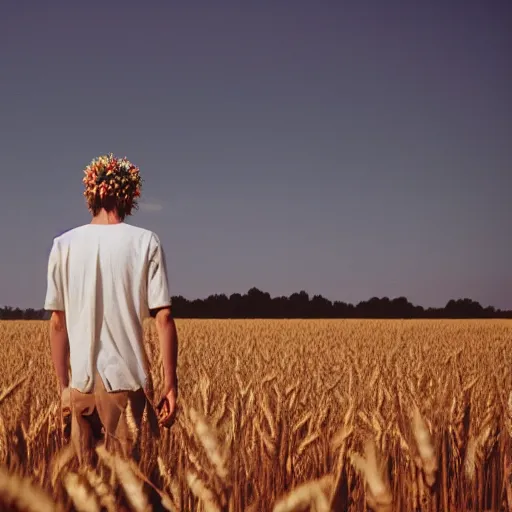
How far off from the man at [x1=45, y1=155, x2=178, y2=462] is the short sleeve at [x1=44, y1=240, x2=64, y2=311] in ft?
0.07

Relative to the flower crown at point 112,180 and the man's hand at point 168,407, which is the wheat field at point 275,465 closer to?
the man's hand at point 168,407

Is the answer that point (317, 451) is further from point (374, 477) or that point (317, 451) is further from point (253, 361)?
point (253, 361)

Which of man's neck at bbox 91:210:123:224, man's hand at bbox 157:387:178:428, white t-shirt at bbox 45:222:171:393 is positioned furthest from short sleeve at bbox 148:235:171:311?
man's hand at bbox 157:387:178:428

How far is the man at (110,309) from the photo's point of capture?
2.77 m

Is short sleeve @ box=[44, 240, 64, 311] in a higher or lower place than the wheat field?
higher

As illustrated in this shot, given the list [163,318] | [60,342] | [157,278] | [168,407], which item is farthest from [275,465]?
[60,342]

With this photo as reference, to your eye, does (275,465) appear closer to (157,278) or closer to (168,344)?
(168,344)

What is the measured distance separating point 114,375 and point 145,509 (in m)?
1.53

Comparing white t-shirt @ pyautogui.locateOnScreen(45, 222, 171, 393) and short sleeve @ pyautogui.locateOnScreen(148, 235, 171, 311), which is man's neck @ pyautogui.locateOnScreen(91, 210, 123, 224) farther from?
short sleeve @ pyautogui.locateOnScreen(148, 235, 171, 311)

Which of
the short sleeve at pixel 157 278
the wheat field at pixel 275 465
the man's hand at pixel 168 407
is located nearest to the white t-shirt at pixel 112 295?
the short sleeve at pixel 157 278

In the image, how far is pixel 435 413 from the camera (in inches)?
138

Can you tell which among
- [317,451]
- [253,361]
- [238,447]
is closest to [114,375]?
[238,447]

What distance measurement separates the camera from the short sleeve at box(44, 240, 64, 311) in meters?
2.89

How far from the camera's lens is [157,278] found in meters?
2.80
